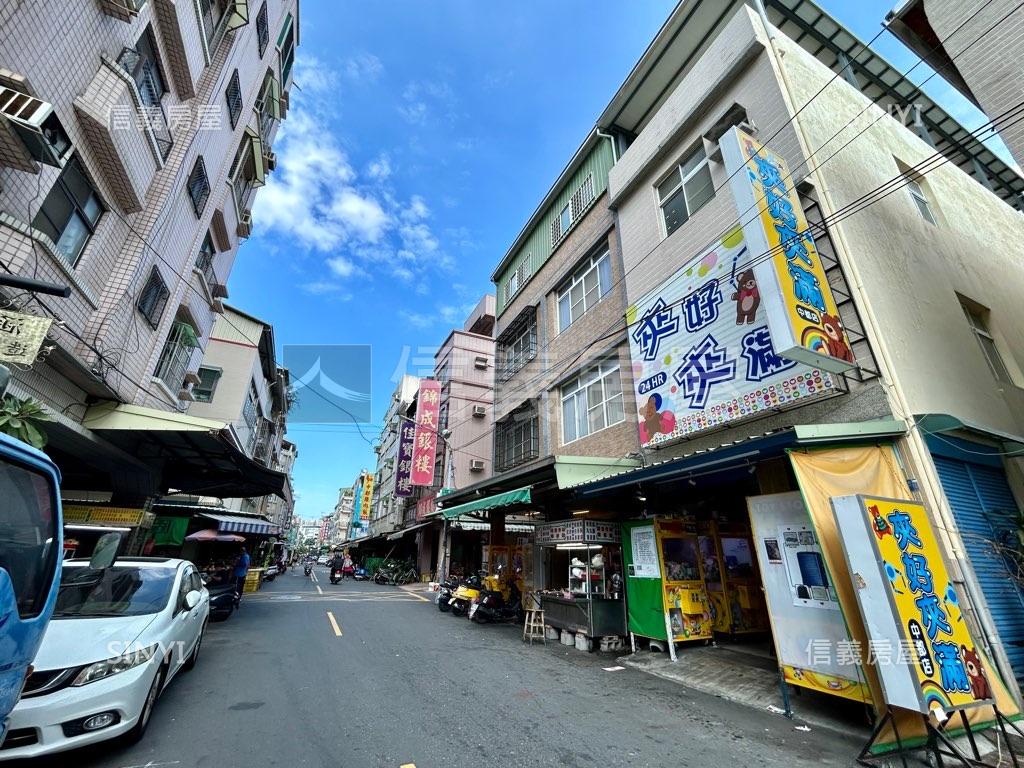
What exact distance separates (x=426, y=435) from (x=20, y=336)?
19879 millimetres

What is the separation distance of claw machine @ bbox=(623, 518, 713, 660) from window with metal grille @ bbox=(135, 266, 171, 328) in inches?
463

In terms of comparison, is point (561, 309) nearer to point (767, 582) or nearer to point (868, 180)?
point (868, 180)

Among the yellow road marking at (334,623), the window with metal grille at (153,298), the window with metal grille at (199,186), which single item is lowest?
the yellow road marking at (334,623)

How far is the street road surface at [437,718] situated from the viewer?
3.86 m

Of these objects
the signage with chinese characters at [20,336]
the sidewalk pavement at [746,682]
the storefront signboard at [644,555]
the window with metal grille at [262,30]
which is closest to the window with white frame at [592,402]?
the storefront signboard at [644,555]

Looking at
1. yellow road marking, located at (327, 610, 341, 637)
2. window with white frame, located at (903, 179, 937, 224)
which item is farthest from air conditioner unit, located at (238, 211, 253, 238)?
window with white frame, located at (903, 179, 937, 224)

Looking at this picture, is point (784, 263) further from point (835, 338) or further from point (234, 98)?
point (234, 98)

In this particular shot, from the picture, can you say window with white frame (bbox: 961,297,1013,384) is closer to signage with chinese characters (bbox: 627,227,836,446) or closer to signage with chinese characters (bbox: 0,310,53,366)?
signage with chinese characters (bbox: 627,227,836,446)

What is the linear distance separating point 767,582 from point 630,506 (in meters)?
4.67

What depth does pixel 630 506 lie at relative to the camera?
10445 millimetres

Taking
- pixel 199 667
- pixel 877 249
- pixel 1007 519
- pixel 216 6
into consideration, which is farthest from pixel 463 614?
pixel 216 6

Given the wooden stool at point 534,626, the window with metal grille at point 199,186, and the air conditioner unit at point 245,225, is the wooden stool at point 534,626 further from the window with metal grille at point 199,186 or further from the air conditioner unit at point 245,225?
the air conditioner unit at point 245,225

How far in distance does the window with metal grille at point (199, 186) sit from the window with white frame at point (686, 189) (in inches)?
466

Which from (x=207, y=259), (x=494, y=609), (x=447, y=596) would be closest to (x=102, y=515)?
(x=207, y=259)
